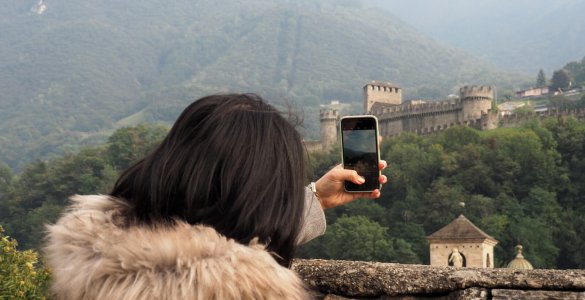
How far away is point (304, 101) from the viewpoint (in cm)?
16438

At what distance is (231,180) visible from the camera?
2.47 meters

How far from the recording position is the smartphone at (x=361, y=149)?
11.4 feet

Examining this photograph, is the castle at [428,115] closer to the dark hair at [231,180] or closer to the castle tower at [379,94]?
the castle tower at [379,94]

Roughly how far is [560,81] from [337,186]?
358 feet

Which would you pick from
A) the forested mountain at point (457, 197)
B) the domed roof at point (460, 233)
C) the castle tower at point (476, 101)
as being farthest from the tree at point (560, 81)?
the domed roof at point (460, 233)

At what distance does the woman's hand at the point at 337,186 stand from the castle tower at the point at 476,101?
73541 millimetres

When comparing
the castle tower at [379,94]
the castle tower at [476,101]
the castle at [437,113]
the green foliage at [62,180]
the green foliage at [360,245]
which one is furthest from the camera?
the castle tower at [379,94]

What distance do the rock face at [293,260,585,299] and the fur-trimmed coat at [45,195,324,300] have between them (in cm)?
159

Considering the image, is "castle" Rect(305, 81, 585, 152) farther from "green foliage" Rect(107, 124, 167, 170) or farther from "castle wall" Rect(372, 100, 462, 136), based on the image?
Answer: "green foliage" Rect(107, 124, 167, 170)

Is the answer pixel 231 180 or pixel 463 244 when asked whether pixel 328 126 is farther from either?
pixel 231 180

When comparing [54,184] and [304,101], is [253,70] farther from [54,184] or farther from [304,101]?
[54,184]

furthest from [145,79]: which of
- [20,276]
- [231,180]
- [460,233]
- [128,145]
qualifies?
[231,180]

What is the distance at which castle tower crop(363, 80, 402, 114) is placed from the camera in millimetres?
86875

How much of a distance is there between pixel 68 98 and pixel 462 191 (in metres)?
119
